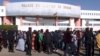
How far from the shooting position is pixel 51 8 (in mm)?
90250

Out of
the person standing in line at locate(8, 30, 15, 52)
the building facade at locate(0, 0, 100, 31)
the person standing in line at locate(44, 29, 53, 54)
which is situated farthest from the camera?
the building facade at locate(0, 0, 100, 31)

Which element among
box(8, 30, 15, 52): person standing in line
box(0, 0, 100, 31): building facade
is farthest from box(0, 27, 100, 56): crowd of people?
box(0, 0, 100, 31): building facade

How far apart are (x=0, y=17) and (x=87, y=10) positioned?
25.7m

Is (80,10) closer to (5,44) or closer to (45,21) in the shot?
(45,21)

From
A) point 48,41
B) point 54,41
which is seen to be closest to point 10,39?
point 48,41

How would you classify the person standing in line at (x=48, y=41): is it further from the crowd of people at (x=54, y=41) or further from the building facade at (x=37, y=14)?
the building facade at (x=37, y=14)

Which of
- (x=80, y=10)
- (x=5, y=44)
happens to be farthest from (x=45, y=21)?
(x=5, y=44)

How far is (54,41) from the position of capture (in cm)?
2456

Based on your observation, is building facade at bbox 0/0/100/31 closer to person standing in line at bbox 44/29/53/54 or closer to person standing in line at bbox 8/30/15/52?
person standing in line at bbox 8/30/15/52

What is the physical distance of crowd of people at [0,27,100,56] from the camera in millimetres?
18594

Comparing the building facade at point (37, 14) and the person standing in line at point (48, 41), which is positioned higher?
the building facade at point (37, 14)

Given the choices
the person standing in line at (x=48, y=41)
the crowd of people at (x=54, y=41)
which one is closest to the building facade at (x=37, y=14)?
the crowd of people at (x=54, y=41)

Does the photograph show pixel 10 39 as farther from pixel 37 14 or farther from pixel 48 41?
pixel 37 14

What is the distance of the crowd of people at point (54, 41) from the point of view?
18.6m
